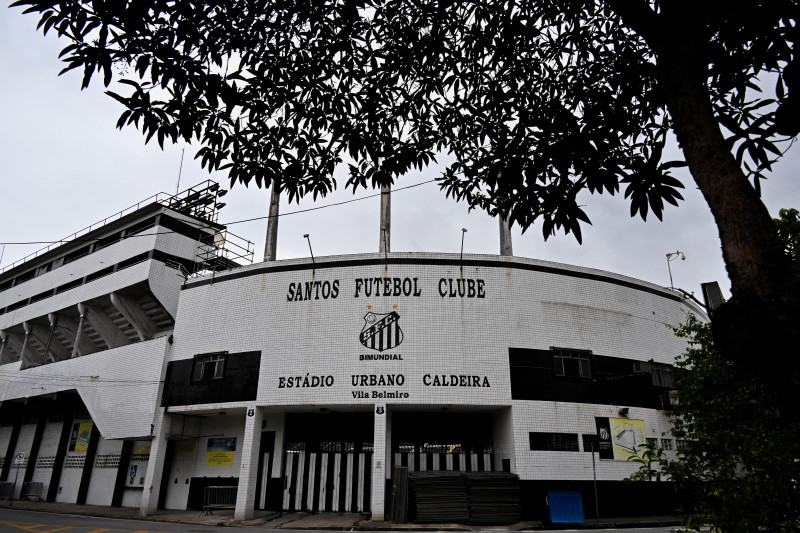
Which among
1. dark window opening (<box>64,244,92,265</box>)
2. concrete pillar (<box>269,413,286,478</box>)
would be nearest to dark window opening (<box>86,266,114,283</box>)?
dark window opening (<box>64,244,92,265</box>)

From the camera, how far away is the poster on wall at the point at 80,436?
26391 millimetres

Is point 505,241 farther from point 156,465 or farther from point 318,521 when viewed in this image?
point 156,465

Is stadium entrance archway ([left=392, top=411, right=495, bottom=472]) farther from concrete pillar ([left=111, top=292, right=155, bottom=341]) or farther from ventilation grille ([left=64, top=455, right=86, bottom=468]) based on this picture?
A: ventilation grille ([left=64, top=455, right=86, bottom=468])

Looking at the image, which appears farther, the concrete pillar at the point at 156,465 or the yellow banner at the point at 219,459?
the yellow banner at the point at 219,459

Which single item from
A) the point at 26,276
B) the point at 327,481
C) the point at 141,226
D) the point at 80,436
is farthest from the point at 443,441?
the point at 26,276

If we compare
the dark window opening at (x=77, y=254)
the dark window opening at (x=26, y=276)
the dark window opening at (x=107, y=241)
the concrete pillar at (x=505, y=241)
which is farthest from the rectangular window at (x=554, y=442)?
the dark window opening at (x=26, y=276)

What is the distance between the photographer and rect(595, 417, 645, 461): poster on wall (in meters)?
19.1

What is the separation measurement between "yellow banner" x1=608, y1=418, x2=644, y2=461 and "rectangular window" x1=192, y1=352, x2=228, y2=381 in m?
14.9

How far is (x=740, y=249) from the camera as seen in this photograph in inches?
Answer: 96.3

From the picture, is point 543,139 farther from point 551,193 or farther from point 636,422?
point 636,422

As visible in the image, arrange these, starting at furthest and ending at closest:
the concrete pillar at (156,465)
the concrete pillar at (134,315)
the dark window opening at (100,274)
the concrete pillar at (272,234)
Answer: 1. the dark window opening at (100,274)
2. the concrete pillar at (134,315)
3. the concrete pillar at (272,234)
4. the concrete pillar at (156,465)

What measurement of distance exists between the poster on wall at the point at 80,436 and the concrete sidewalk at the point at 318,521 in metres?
4.60

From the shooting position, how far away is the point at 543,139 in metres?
4.51

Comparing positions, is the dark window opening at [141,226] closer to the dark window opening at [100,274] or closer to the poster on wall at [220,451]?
the dark window opening at [100,274]
